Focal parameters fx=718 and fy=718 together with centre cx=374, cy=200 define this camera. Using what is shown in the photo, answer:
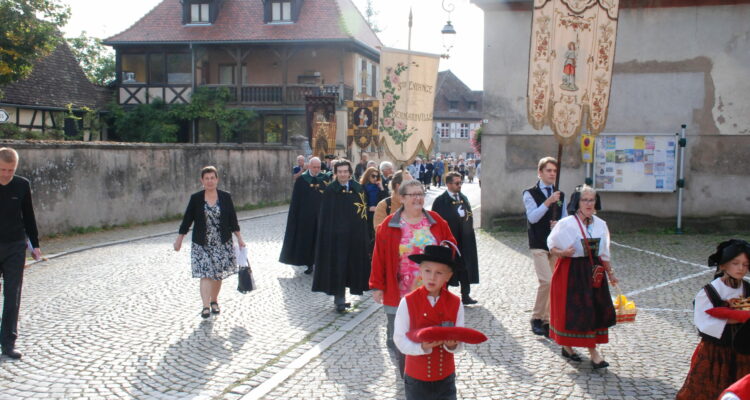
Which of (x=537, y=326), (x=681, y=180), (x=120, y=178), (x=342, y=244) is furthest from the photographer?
(x=120, y=178)

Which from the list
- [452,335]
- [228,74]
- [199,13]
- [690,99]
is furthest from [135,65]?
[452,335]

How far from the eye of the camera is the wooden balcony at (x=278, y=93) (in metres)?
34.8

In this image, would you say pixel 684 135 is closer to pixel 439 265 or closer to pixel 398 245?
pixel 398 245

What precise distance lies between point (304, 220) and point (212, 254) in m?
2.65

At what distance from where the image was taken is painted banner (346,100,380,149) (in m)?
12.5

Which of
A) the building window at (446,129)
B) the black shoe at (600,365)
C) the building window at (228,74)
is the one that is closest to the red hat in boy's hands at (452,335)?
the black shoe at (600,365)

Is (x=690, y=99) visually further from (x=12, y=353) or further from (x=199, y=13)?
(x=199, y=13)

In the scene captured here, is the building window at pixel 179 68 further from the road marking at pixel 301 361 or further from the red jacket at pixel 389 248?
the red jacket at pixel 389 248

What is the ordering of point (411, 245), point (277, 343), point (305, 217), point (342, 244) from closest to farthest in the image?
point (411, 245) < point (277, 343) < point (342, 244) < point (305, 217)

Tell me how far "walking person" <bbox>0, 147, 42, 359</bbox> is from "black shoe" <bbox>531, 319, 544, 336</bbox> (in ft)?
15.9

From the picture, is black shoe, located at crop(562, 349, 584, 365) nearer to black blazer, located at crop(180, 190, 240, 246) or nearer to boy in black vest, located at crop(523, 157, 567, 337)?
boy in black vest, located at crop(523, 157, 567, 337)

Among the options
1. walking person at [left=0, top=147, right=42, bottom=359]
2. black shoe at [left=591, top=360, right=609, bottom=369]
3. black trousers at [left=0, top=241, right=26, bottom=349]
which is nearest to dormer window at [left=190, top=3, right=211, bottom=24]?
walking person at [left=0, top=147, right=42, bottom=359]

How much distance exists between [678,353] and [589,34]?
15.6ft

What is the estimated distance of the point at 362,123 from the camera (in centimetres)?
1255
